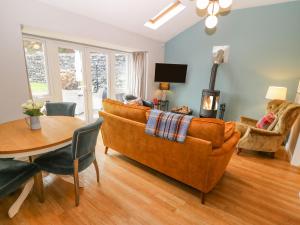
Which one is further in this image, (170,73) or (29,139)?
(170,73)

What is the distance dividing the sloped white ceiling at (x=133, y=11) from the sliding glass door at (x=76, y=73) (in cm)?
87

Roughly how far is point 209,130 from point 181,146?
14.2 inches

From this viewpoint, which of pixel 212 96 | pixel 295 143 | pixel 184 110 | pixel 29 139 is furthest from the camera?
pixel 184 110

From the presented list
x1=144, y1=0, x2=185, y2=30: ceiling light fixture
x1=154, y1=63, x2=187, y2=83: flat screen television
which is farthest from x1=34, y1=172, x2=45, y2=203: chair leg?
x1=154, y1=63, x2=187, y2=83: flat screen television

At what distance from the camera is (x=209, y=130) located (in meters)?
1.65

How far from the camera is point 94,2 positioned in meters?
2.81

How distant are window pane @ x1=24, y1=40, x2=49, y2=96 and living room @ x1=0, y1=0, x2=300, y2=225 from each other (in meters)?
0.02

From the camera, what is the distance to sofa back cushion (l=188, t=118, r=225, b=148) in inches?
63.7

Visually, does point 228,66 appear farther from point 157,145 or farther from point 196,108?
point 157,145

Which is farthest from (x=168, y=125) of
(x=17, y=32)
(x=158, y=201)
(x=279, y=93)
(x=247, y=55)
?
(x=247, y=55)

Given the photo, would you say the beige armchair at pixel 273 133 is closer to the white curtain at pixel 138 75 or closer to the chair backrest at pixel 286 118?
the chair backrest at pixel 286 118

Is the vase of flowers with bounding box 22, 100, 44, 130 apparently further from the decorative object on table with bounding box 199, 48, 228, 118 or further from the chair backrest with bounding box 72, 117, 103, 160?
the decorative object on table with bounding box 199, 48, 228, 118

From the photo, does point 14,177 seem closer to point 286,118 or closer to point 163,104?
point 286,118

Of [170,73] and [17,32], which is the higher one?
[17,32]
